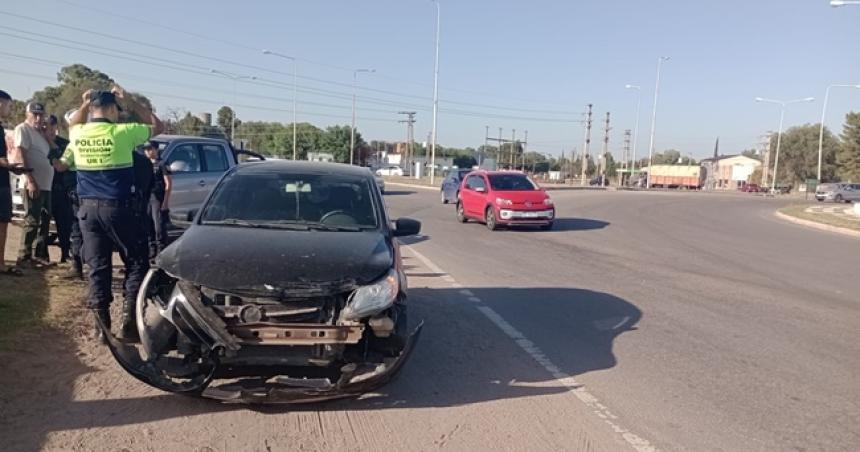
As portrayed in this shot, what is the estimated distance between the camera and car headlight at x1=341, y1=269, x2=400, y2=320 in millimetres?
4223

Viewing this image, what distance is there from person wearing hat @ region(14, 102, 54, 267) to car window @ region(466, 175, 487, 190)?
38.4 feet

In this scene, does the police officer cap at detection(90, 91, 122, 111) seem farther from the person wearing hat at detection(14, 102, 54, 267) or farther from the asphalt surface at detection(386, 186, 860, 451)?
the asphalt surface at detection(386, 186, 860, 451)

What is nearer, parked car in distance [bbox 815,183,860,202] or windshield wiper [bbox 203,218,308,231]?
windshield wiper [bbox 203,218,308,231]

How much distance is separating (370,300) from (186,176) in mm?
8006

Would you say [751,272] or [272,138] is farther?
[272,138]

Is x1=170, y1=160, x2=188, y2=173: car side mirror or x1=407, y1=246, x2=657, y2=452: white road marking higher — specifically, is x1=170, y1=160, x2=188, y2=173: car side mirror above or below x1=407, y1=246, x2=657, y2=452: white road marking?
above

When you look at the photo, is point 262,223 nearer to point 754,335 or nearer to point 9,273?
point 9,273

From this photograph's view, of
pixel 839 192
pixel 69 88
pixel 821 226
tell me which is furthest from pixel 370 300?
pixel 839 192

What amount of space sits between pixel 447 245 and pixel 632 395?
342 inches

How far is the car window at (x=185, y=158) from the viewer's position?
11.1 meters

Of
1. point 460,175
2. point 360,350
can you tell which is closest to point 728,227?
point 460,175

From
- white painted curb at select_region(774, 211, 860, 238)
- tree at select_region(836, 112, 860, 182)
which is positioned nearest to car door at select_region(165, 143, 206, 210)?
white painted curb at select_region(774, 211, 860, 238)

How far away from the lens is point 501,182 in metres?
18.4

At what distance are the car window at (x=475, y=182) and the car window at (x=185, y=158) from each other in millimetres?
8600
